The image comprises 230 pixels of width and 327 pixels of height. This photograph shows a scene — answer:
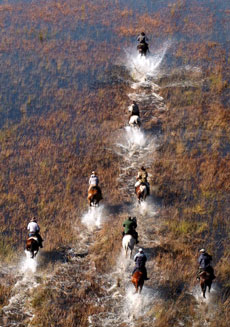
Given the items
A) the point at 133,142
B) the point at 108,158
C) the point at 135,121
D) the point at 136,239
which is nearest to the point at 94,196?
the point at 136,239

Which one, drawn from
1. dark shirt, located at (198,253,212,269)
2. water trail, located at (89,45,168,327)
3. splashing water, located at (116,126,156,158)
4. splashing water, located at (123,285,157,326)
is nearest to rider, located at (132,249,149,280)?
splashing water, located at (123,285,157,326)

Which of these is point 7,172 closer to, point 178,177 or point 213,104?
point 178,177

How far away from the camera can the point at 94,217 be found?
17500mm

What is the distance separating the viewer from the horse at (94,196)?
17.4 m

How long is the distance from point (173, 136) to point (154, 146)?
1.56 m

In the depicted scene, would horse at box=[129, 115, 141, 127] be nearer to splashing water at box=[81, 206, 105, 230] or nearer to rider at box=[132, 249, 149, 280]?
splashing water at box=[81, 206, 105, 230]

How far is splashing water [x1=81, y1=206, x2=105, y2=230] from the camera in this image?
17089 millimetres

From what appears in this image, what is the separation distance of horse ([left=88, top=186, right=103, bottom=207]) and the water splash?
0.37 m

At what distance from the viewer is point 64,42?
118 ft

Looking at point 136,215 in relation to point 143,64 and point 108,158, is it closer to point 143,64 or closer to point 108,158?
point 108,158

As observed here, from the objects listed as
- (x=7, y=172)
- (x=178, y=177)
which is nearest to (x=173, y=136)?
(x=178, y=177)

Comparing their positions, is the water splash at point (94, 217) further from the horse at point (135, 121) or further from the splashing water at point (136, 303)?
the horse at point (135, 121)

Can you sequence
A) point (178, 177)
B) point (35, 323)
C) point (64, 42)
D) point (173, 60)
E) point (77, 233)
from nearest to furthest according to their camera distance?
point (35, 323) < point (77, 233) < point (178, 177) < point (173, 60) < point (64, 42)

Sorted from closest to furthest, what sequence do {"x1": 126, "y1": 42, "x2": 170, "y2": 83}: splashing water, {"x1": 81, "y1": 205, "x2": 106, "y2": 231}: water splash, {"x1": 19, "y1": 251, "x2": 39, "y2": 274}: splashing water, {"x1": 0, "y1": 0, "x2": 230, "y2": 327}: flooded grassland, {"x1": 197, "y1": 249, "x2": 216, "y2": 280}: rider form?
{"x1": 197, "y1": 249, "x2": 216, "y2": 280}: rider → {"x1": 0, "y1": 0, "x2": 230, "y2": 327}: flooded grassland → {"x1": 19, "y1": 251, "x2": 39, "y2": 274}: splashing water → {"x1": 81, "y1": 205, "x2": 106, "y2": 231}: water splash → {"x1": 126, "y1": 42, "x2": 170, "y2": 83}: splashing water
